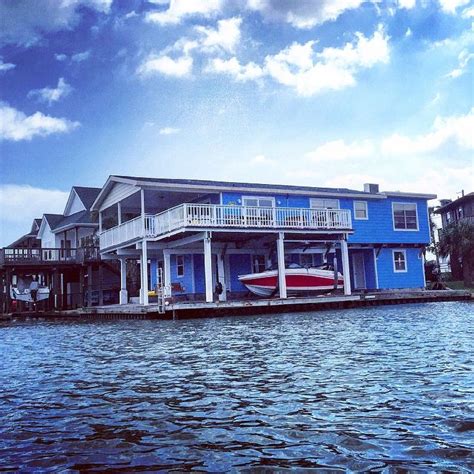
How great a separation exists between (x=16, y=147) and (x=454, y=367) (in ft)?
156

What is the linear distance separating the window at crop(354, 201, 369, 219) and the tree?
11.0m

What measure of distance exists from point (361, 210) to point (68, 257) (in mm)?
19709

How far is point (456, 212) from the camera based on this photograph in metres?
49.9

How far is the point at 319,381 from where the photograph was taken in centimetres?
720

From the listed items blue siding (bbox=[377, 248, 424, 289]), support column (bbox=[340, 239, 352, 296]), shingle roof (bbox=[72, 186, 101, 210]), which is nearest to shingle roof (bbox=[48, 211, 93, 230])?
shingle roof (bbox=[72, 186, 101, 210])

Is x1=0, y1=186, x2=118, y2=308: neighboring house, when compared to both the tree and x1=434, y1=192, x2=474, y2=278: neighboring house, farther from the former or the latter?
x1=434, y1=192, x2=474, y2=278: neighboring house

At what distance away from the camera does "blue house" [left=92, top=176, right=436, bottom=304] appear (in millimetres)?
25359

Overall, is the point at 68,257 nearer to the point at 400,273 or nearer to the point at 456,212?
the point at 400,273

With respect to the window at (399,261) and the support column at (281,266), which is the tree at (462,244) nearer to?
the window at (399,261)

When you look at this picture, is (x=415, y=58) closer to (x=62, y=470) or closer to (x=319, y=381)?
(x=319, y=381)

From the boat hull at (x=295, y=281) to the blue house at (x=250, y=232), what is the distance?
0.76 metres

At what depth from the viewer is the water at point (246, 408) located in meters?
4.35

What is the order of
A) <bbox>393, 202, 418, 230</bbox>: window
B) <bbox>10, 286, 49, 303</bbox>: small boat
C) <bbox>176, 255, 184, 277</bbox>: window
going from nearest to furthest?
<bbox>176, 255, 184, 277</bbox>: window → <bbox>393, 202, 418, 230</bbox>: window → <bbox>10, 286, 49, 303</bbox>: small boat

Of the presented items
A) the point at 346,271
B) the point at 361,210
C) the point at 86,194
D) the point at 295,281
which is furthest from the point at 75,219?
the point at 346,271
